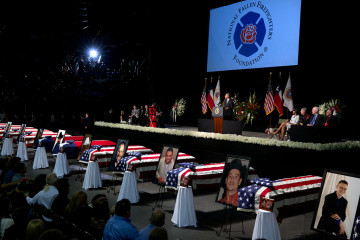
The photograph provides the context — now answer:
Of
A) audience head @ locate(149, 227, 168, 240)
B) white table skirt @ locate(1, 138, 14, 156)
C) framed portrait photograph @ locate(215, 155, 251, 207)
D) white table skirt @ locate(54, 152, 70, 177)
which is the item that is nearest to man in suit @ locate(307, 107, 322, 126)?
framed portrait photograph @ locate(215, 155, 251, 207)

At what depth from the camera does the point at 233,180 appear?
5523mm

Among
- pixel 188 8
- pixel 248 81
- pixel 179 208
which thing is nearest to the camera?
pixel 179 208

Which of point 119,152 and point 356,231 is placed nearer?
point 356,231

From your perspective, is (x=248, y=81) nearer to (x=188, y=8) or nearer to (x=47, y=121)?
(x=188, y=8)

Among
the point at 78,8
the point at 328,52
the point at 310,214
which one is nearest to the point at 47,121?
the point at 78,8

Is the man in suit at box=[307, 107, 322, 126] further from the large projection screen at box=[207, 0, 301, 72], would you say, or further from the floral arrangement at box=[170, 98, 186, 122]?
the floral arrangement at box=[170, 98, 186, 122]

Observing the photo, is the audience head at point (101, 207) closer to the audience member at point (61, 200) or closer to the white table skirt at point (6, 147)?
the audience member at point (61, 200)

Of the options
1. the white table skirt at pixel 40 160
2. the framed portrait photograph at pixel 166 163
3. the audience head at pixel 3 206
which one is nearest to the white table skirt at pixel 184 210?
the framed portrait photograph at pixel 166 163

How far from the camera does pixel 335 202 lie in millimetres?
3969

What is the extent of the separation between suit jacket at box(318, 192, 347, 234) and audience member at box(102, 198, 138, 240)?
2.30m

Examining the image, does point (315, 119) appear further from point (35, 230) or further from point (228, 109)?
point (35, 230)

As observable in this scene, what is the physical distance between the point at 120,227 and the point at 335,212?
255 centimetres

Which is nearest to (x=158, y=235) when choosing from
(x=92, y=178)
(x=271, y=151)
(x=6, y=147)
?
(x=92, y=178)

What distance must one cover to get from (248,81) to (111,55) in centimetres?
806
